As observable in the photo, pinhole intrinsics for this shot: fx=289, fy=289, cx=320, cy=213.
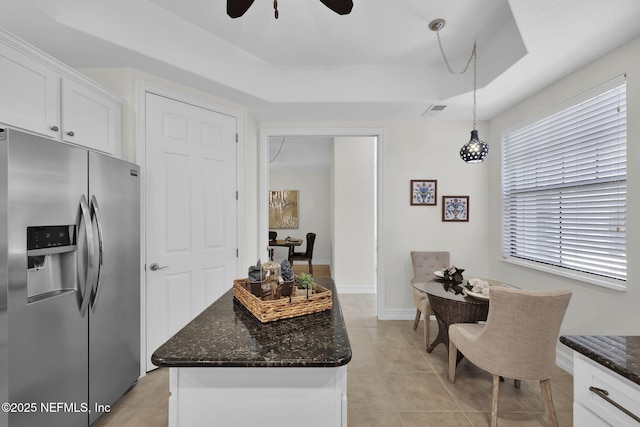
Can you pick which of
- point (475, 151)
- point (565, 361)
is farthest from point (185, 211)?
point (565, 361)

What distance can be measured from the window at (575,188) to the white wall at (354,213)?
7.36 feet

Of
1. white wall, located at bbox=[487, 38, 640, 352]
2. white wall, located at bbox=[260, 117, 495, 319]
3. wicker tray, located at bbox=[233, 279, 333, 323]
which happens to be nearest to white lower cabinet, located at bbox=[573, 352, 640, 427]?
wicker tray, located at bbox=[233, 279, 333, 323]

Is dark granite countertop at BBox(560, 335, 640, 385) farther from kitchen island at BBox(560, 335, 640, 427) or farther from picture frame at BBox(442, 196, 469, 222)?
picture frame at BBox(442, 196, 469, 222)

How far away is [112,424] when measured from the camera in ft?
6.12

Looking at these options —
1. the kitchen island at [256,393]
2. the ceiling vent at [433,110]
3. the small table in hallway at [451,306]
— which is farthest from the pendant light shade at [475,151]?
the kitchen island at [256,393]

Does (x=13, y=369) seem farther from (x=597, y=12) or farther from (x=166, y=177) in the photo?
(x=597, y=12)

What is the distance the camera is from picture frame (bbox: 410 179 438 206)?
144 inches

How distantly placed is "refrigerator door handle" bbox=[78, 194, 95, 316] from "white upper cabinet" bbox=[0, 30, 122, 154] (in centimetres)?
52

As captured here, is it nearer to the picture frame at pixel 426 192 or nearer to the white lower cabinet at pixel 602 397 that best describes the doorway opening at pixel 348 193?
the picture frame at pixel 426 192

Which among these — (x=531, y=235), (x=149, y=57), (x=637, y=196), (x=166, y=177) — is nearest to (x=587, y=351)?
(x=637, y=196)

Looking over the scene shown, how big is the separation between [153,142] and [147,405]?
2011 mm

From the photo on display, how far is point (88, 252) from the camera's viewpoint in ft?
5.56

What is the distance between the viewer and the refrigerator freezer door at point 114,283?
1.78m

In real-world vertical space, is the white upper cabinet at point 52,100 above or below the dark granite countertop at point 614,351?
above
